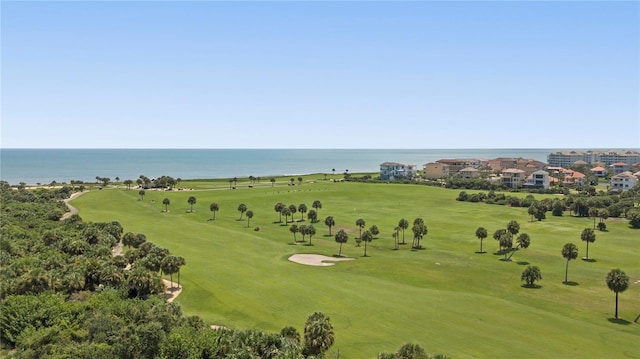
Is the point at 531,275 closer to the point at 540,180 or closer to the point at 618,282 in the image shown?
the point at 618,282

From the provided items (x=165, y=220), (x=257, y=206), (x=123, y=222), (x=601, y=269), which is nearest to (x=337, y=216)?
(x=257, y=206)

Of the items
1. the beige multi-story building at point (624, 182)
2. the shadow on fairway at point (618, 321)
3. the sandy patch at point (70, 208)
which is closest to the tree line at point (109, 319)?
the shadow on fairway at point (618, 321)

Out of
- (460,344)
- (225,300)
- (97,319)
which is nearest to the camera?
(97,319)

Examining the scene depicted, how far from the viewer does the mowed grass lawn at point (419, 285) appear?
155 ft

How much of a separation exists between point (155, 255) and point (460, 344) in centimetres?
4207

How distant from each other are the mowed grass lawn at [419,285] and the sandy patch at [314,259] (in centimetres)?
235

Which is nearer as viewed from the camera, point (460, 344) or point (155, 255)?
point (460, 344)

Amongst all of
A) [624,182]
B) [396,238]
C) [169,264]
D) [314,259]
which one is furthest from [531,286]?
[624,182]

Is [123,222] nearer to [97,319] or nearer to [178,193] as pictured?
[178,193]

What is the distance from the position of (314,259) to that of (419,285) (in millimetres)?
23172

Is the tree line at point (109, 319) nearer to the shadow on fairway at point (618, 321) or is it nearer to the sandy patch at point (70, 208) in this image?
the shadow on fairway at point (618, 321)

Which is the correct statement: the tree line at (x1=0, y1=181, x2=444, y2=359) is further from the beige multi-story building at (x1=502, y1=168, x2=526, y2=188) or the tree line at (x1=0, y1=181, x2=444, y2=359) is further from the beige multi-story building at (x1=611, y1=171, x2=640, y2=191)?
the beige multi-story building at (x1=611, y1=171, x2=640, y2=191)

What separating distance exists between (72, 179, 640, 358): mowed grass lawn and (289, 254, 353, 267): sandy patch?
235 centimetres

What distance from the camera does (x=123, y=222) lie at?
116m
